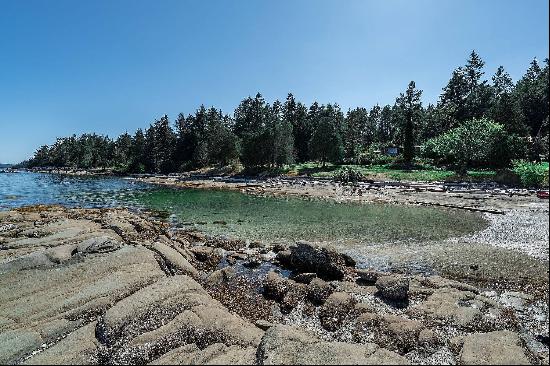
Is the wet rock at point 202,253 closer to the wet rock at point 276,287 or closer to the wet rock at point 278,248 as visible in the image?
the wet rock at point 278,248

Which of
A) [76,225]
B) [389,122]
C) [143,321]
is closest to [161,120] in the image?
[389,122]

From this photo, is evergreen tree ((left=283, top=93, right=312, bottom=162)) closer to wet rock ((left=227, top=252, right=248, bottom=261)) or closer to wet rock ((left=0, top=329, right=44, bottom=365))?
wet rock ((left=227, top=252, right=248, bottom=261))

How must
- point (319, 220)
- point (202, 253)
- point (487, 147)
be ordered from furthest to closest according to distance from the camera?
point (487, 147) → point (319, 220) → point (202, 253)

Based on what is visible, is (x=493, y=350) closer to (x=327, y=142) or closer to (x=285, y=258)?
(x=285, y=258)

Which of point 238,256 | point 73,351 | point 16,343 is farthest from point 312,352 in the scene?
point 238,256

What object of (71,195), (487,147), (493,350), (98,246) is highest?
(487,147)

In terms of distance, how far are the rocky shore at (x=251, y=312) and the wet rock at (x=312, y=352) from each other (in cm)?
4

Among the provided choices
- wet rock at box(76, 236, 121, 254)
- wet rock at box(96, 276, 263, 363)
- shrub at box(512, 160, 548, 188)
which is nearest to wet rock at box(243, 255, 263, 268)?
wet rock at box(76, 236, 121, 254)

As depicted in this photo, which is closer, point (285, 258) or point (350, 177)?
point (285, 258)

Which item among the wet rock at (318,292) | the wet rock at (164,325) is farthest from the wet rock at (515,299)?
the wet rock at (164,325)

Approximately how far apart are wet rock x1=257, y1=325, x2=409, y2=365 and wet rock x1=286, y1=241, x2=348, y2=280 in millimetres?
8046

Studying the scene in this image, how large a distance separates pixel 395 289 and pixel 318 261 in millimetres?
4635

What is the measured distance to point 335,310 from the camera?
13938 mm

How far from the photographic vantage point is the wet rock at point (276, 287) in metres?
16.0
